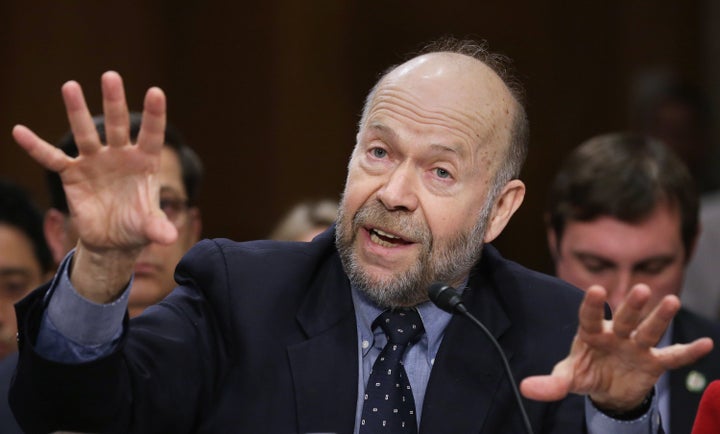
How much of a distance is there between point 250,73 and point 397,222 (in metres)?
3.10

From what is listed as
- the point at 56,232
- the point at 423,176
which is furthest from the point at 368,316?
the point at 56,232

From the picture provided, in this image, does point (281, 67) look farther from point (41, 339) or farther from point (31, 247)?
point (41, 339)

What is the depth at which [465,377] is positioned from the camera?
2.17 meters

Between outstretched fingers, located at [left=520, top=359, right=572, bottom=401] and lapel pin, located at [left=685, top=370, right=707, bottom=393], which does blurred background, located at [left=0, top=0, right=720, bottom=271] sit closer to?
lapel pin, located at [left=685, top=370, right=707, bottom=393]

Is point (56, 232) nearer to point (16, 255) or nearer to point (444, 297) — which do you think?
point (16, 255)

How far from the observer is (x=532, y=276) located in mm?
2395

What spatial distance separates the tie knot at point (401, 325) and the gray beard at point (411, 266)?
19 millimetres

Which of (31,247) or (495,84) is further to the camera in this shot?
(31,247)

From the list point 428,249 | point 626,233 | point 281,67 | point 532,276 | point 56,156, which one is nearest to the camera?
point 56,156

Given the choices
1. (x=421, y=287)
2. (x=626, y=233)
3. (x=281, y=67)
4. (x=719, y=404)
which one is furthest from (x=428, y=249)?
(x=281, y=67)

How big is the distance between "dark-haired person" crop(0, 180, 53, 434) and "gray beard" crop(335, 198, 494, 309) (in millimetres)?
1299

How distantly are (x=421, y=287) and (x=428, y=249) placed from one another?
2.8 inches

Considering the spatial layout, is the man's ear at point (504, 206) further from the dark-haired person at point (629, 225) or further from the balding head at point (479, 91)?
the dark-haired person at point (629, 225)

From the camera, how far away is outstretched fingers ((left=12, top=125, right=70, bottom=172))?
5.74 feet
